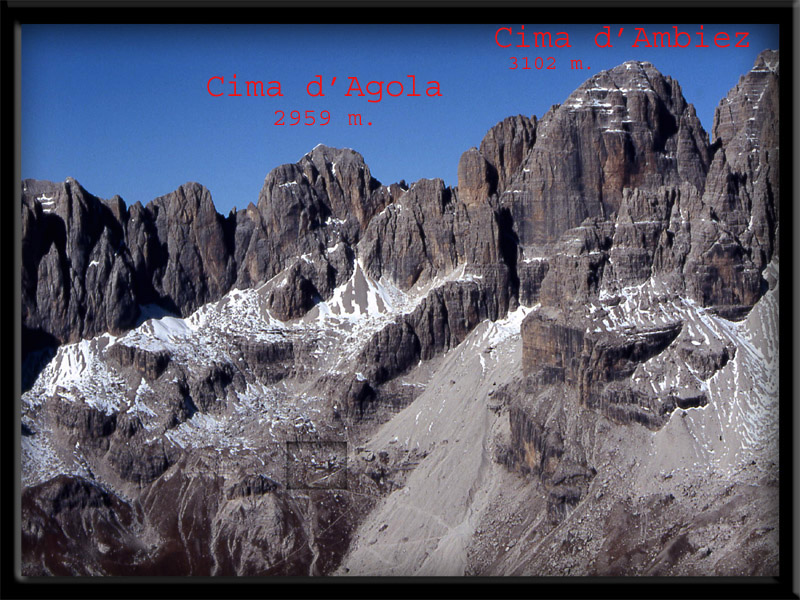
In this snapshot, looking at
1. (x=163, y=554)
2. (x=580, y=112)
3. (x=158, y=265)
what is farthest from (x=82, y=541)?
(x=580, y=112)

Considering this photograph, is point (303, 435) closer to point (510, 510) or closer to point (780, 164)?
point (510, 510)

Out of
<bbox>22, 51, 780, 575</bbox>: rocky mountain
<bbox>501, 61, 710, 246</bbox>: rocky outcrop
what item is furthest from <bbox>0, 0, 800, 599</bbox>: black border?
<bbox>501, 61, 710, 246</bbox>: rocky outcrop

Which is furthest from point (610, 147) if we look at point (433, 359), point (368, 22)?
point (368, 22)

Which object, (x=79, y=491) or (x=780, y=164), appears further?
(x=79, y=491)

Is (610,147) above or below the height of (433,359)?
above

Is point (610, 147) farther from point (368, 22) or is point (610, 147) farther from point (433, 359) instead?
point (368, 22)

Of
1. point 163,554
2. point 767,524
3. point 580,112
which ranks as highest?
point 580,112
